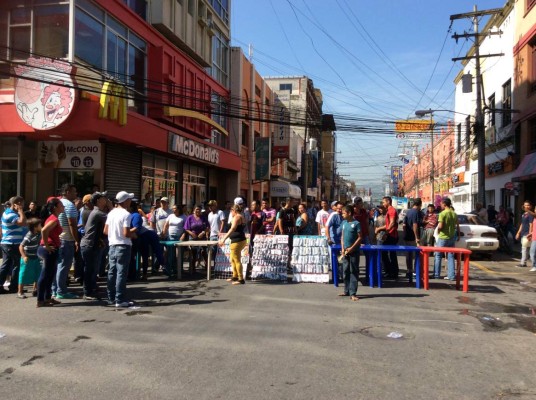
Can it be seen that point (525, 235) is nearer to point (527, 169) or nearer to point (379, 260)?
point (379, 260)

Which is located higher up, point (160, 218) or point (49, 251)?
point (160, 218)

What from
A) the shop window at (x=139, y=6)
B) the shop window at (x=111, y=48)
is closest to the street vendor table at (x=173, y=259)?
the shop window at (x=111, y=48)

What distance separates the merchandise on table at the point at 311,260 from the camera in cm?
1039

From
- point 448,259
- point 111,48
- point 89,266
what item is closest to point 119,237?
point 89,266

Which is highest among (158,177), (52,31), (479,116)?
(52,31)

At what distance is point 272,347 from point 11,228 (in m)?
5.87

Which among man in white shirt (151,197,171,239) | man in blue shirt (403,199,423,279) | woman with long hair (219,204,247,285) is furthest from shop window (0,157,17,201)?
man in blue shirt (403,199,423,279)

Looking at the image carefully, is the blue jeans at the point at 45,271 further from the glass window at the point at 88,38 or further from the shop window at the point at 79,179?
the glass window at the point at 88,38

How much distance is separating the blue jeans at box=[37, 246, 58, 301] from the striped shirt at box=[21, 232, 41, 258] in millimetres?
596

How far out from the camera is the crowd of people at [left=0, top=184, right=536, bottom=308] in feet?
25.1

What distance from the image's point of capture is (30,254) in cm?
818

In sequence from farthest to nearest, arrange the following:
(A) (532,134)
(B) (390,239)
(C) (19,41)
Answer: (A) (532,134), (C) (19,41), (B) (390,239)

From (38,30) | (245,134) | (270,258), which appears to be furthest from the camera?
(245,134)

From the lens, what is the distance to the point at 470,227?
14906mm
